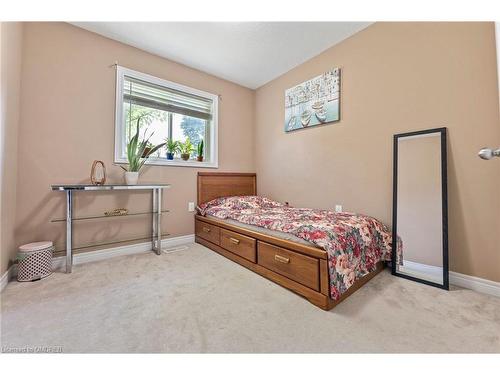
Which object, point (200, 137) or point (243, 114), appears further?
point (243, 114)

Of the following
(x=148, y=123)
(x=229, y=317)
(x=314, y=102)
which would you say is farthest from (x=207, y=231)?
(x=314, y=102)

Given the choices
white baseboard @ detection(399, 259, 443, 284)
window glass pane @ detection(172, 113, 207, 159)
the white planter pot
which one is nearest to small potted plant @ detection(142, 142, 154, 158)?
the white planter pot

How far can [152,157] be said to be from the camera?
257 cm

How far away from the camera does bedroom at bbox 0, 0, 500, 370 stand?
1.19m

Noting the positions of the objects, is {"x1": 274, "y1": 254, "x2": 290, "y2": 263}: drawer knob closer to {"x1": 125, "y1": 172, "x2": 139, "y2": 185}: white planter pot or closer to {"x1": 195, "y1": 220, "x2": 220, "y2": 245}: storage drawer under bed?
{"x1": 195, "y1": 220, "x2": 220, "y2": 245}: storage drawer under bed

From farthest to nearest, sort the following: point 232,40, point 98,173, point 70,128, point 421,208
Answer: point 232,40
point 98,173
point 70,128
point 421,208

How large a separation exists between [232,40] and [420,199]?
2.48 meters

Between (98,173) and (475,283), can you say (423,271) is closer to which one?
(475,283)

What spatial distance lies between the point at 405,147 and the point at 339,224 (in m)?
0.99

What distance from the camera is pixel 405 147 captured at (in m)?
1.88

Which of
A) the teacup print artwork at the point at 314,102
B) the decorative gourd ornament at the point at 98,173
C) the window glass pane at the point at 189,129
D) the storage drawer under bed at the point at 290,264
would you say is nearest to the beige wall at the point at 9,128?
the decorative gourd ornament at the point at 98,173

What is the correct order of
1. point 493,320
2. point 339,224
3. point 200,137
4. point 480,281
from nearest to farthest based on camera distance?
1. point 493,320
2. point 480,281
3. point 339,224
4. point 200,137

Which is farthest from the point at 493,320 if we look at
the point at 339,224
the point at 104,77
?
the point at 104,77

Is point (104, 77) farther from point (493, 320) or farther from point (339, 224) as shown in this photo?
point (493, 320)
